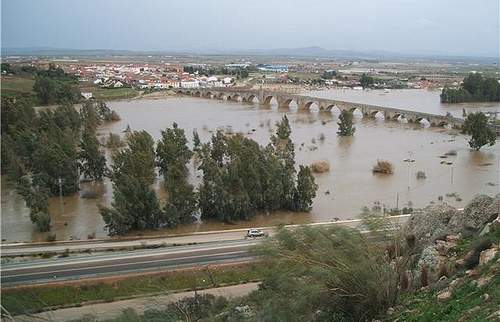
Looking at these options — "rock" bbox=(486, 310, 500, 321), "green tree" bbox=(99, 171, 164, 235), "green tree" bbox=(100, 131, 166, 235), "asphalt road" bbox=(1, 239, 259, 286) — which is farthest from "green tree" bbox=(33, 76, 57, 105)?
"rock" bbox=(486, 310, 500, 321)

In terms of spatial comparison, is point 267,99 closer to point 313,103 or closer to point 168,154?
point 313,103

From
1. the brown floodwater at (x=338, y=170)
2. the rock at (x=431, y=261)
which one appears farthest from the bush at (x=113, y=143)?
the rock at (x=431, y=261)

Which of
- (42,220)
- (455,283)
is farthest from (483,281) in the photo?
(42,220)

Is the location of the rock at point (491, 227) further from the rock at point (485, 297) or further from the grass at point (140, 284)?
the grass at point (140, 284)

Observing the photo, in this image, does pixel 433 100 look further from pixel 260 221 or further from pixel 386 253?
pixel 386 253

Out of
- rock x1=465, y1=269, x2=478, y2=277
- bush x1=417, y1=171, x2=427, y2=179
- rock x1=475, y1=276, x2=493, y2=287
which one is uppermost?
rock x1=475, y1=276, x2=493, y2=287

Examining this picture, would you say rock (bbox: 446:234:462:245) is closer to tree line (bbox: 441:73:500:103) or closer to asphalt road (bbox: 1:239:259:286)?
asphalt road (bbox: 1:239:259:286)

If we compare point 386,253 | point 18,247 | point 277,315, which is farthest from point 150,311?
point 18,247
